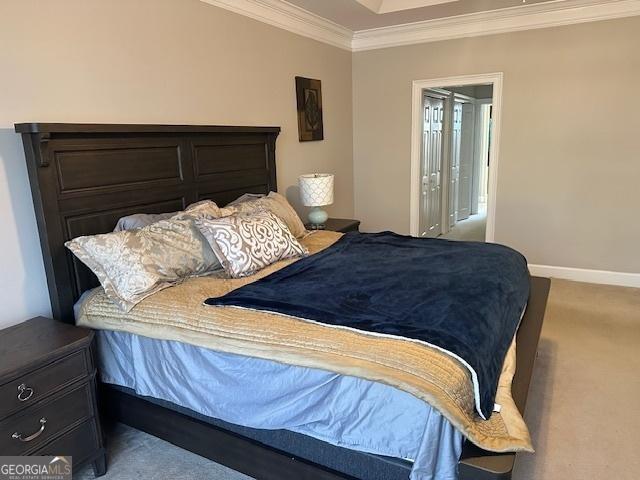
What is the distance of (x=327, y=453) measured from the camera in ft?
5.64

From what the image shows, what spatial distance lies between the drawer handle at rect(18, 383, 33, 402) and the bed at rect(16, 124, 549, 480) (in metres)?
0.51

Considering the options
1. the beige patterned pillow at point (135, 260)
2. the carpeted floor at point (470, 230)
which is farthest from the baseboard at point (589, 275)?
the beige patterned pillow at point (135, 260)

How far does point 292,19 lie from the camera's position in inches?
162

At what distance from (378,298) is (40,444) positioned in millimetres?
1566

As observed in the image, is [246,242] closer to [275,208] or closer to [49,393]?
[275,208]

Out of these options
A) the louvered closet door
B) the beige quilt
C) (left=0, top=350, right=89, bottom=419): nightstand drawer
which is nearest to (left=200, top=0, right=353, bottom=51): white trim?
the louvered closet door

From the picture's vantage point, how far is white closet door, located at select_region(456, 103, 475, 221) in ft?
24.8

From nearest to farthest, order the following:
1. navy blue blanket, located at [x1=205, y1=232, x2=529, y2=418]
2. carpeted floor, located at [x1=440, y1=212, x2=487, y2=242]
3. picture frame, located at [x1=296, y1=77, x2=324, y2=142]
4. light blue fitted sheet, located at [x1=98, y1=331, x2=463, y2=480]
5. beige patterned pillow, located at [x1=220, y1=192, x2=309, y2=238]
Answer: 1. light blue fitted sheet, located at [x1=98, y1=331, x2=463, y2=480]
2. navy blue blanket, located at [x1=205, y1=232, x2=529, y2=418]
3. beige patterned pillow, located at [x1=220, y1=192, x2=309, y2=238]
4. picture frame, located at [x1=296, y1=77, x2=324, y2=142]
5. carpeted floor, located at [x1=440, y1=212, x2=487, y2=242]

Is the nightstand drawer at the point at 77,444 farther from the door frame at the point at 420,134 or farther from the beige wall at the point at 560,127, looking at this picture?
the beige wall at the point at 560,127

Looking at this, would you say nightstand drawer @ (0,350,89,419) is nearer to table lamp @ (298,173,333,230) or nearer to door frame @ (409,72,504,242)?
table lamp @ (298,173,333,230)

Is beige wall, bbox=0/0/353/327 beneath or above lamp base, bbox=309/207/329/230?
above

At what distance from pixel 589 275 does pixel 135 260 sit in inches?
168

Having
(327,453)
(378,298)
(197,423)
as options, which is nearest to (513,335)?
(378,298)

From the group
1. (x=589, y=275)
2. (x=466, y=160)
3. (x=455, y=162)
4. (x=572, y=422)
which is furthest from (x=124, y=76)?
(x=466, y=160)
